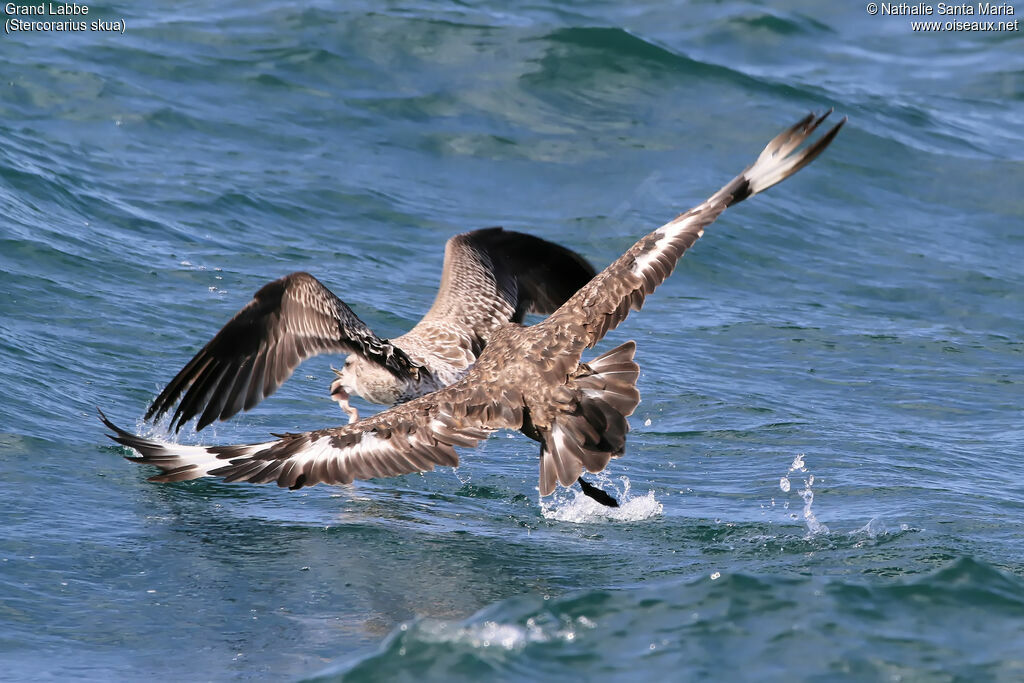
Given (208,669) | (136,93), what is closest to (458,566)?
(208,669)

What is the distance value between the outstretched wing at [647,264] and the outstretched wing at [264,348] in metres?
1.32

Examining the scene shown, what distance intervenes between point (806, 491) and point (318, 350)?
267cm

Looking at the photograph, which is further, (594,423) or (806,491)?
(806,491)

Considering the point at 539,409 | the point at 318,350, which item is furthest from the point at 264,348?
the point at 539,409

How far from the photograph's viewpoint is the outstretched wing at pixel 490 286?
7.60 meters

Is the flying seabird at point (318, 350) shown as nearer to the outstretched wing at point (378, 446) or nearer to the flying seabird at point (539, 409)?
the flying seabird at point (539, 409)

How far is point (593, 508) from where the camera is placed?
6.39 m

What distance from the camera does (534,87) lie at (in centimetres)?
1349

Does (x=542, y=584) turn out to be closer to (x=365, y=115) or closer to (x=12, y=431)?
(x=12, y=431)

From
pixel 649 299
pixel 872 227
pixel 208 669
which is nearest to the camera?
pixel 208 669

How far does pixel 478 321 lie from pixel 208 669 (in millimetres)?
3543

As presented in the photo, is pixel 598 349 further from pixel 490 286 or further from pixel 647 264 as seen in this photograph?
pixel 647 264

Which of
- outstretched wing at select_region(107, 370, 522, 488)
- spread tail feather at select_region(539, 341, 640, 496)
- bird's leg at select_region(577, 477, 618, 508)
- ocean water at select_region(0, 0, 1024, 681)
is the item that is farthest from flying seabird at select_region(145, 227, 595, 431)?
spread tail feather at select_region(539, 341, 640, 496)

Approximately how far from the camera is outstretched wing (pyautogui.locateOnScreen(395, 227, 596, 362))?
24.9 ft
